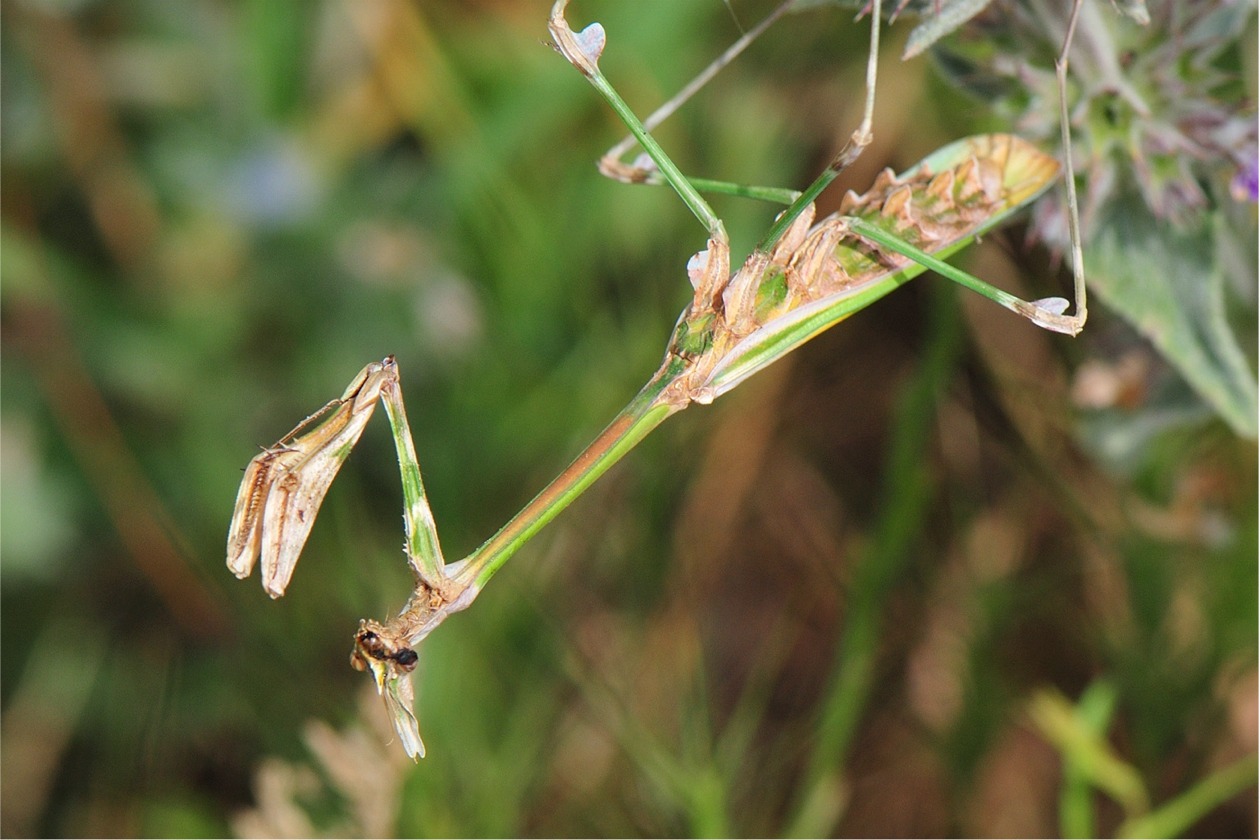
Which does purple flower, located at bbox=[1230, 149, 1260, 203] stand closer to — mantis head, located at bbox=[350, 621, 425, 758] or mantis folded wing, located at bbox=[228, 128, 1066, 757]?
mantis folded wing, located at bbox=[228, 128, 1066, 757]

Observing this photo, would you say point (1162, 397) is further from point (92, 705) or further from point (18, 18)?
point (18, 18)

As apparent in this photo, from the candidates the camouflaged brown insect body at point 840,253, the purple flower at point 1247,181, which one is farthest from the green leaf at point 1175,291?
the camouflaged brown insect body at point 840,253

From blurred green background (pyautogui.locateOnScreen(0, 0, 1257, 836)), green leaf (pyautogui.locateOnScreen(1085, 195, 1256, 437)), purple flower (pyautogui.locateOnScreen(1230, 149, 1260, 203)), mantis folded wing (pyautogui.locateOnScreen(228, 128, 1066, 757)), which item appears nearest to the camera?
mantis folded wing (pyautogui.locateOnScreen(228, 128, 1066, 757))

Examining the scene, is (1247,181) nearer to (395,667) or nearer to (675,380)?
(675,380)

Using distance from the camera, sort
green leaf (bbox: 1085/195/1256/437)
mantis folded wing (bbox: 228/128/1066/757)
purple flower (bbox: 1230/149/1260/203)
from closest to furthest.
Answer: mantis folded wing (bbox: 228/128/1066/757) < purple flower (bbox: 1230/149/1260/203) < green leaf (bbox: 1085/195/1256/437)

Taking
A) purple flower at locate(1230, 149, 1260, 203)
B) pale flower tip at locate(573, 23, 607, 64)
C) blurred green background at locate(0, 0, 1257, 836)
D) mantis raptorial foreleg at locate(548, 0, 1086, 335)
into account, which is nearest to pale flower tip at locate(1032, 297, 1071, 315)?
mantis raptorial foreleg at locate(548, 0, 1086, 335)
